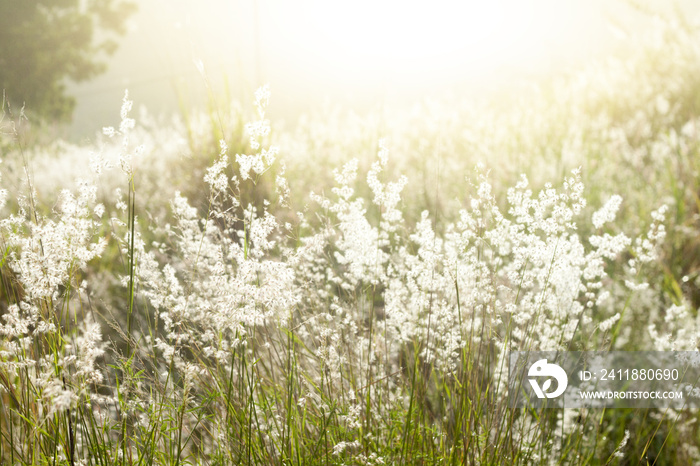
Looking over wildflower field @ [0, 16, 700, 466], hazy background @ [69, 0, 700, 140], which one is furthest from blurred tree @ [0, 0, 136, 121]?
wildflower field @ [0, 16, 700, 466]

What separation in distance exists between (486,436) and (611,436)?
5.35 feet

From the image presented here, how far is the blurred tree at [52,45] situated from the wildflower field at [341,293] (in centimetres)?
1618

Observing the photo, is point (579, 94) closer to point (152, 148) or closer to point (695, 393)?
point (152, 148)

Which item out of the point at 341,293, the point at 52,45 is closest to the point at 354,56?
Result: the point at 52,45

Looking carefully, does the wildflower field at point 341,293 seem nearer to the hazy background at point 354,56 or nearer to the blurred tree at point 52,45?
the hazy background at point 354,56

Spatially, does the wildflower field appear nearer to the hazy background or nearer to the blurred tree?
the hazy background

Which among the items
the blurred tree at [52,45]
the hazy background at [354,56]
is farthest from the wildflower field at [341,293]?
the blurred tree at [52,45]

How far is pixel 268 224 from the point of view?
5.04 feet

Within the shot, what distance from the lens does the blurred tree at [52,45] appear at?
18891mm

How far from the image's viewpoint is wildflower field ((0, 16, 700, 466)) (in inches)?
60.4

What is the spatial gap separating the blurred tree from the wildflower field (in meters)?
16.2

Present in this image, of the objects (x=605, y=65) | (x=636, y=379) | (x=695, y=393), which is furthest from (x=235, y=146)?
(x=605, y=65)

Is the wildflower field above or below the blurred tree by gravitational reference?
below

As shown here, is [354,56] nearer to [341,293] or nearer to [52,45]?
[52,45]
